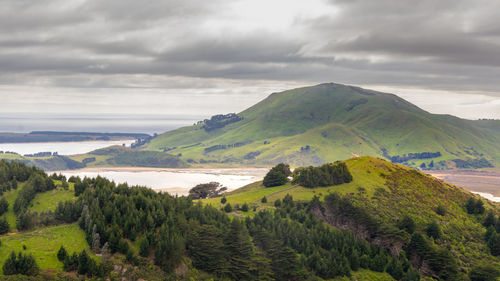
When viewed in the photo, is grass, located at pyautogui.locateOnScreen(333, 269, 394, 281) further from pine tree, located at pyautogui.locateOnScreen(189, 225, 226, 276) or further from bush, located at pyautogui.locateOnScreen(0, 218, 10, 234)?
bush, located at pyautogui.locateOnScreen(0, 218, 10, 234)

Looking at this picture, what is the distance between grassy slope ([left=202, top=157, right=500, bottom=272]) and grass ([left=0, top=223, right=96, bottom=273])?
49011mm

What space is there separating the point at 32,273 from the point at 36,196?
39281 mm

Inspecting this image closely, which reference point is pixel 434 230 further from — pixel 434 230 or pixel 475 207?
pixel 475 207

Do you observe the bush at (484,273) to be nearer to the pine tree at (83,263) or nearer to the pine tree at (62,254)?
the pine tree at (83,263)

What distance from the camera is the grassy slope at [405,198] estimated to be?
366ft

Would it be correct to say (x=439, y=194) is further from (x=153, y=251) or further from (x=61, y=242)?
(x=61, y=242)

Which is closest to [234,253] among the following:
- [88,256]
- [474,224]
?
[88,256]

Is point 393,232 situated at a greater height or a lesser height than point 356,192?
lesser

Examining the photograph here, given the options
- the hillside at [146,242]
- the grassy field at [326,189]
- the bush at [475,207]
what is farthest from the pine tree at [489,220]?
the hillside at [146,242]

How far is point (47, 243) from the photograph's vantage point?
71.0 metres

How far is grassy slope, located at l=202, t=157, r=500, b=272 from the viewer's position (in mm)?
111438

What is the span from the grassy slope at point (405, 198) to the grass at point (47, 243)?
49.0m

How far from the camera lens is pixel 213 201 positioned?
128250mm

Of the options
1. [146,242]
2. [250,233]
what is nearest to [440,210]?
[250,233]
